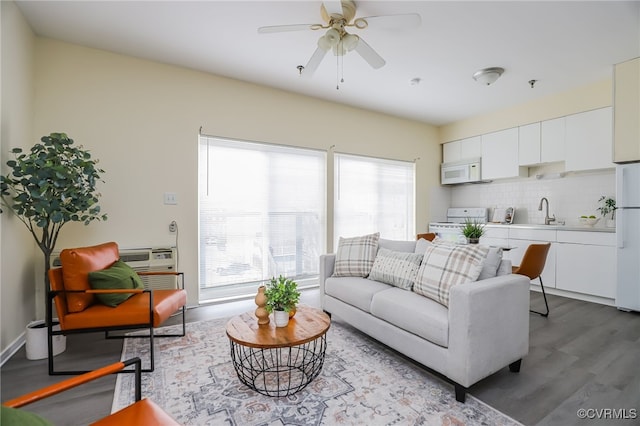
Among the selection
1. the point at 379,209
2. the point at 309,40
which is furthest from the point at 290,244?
the point at 309,40

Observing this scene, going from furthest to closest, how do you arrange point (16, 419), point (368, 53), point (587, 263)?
point (587, 263) → point (368, 53) → point (16, 419)

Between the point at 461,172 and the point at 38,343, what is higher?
the point at 461,172

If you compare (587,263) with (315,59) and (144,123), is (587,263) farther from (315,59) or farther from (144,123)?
(144,123)

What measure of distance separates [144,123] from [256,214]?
65.0 inches

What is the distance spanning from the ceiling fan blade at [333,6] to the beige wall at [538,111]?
3747 millimetres

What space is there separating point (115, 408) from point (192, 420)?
0.48 m

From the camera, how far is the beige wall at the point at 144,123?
9.61 feet

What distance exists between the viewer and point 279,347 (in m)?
1.65

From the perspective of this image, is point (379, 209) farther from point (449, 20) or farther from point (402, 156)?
point (449, 20)

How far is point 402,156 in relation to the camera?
17.5ft

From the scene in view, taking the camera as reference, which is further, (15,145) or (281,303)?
(15,145)

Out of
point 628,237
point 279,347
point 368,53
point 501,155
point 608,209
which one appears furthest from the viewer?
point 501,155

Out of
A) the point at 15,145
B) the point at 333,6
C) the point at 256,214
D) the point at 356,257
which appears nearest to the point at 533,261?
the point at 356,257

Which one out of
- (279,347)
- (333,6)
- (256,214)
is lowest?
(279,347)
